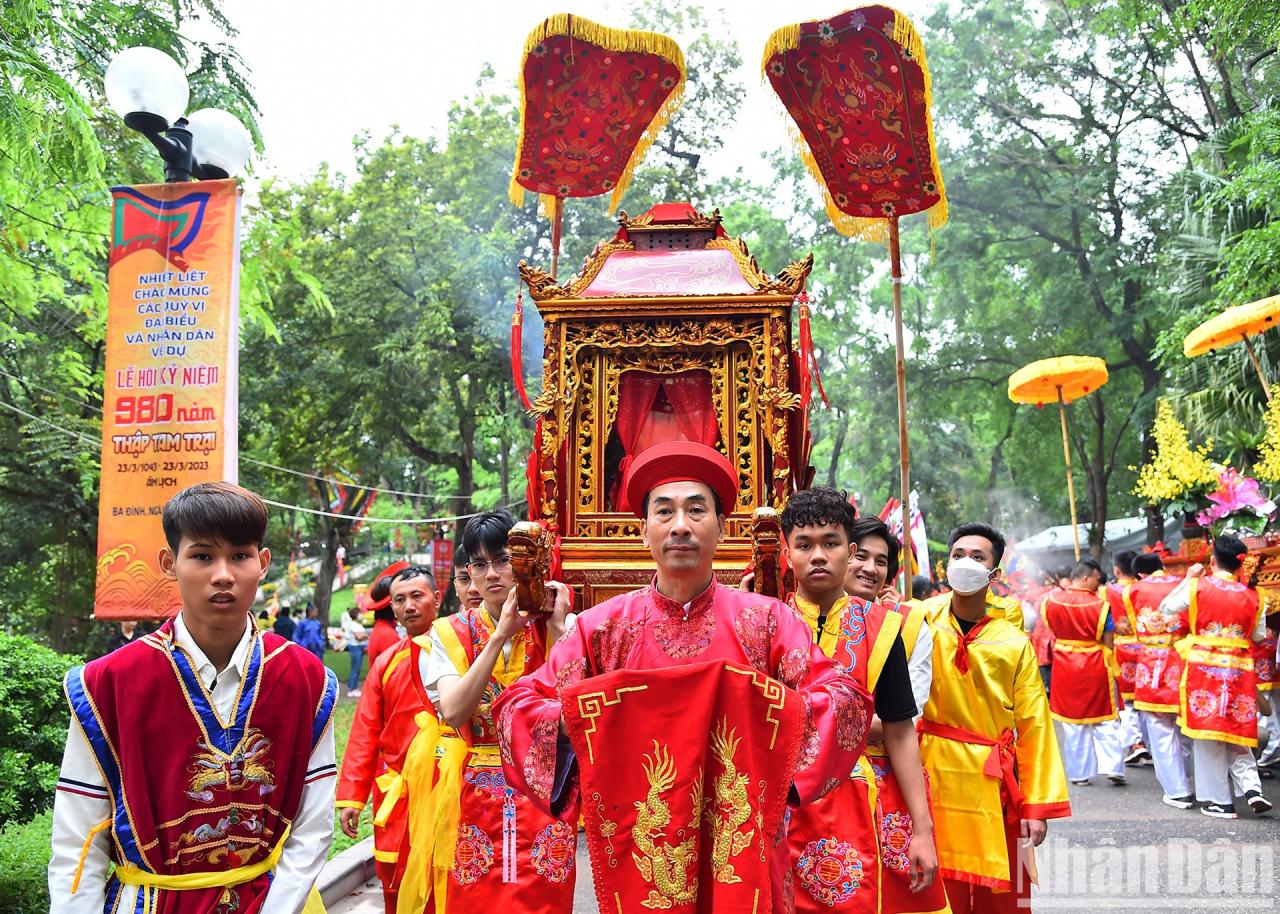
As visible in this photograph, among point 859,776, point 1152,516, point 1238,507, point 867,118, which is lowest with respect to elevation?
point 859,776

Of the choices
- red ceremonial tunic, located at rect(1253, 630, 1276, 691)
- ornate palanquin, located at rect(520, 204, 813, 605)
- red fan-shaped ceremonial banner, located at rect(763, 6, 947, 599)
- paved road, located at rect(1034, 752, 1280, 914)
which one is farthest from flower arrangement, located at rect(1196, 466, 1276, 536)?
ornate palanquin, located at rect(520, 204, 813, 605)

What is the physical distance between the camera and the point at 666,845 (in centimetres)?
226

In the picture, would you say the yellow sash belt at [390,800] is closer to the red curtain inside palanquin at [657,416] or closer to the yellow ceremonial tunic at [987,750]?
the yellow ceremonial tunic at [987,750]

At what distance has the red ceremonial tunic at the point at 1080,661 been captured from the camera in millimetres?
9570

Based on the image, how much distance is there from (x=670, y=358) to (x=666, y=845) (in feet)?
13.8

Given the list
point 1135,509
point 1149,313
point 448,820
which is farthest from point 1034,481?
point 448,820

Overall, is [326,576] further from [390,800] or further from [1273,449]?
[390,800]

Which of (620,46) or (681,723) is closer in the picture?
(681,723)

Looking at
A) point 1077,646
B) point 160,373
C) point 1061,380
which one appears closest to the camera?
point 160,373

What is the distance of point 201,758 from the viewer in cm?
236

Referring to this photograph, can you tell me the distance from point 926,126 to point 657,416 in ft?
8.53

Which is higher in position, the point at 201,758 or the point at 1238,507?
the point at 1238,507

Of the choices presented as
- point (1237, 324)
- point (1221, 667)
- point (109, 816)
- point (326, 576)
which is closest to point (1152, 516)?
point (1237, 324)

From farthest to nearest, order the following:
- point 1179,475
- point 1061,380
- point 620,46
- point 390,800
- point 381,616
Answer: point 1061,380, point 1179,475, point 620,46, point 381,616, point 390,800
